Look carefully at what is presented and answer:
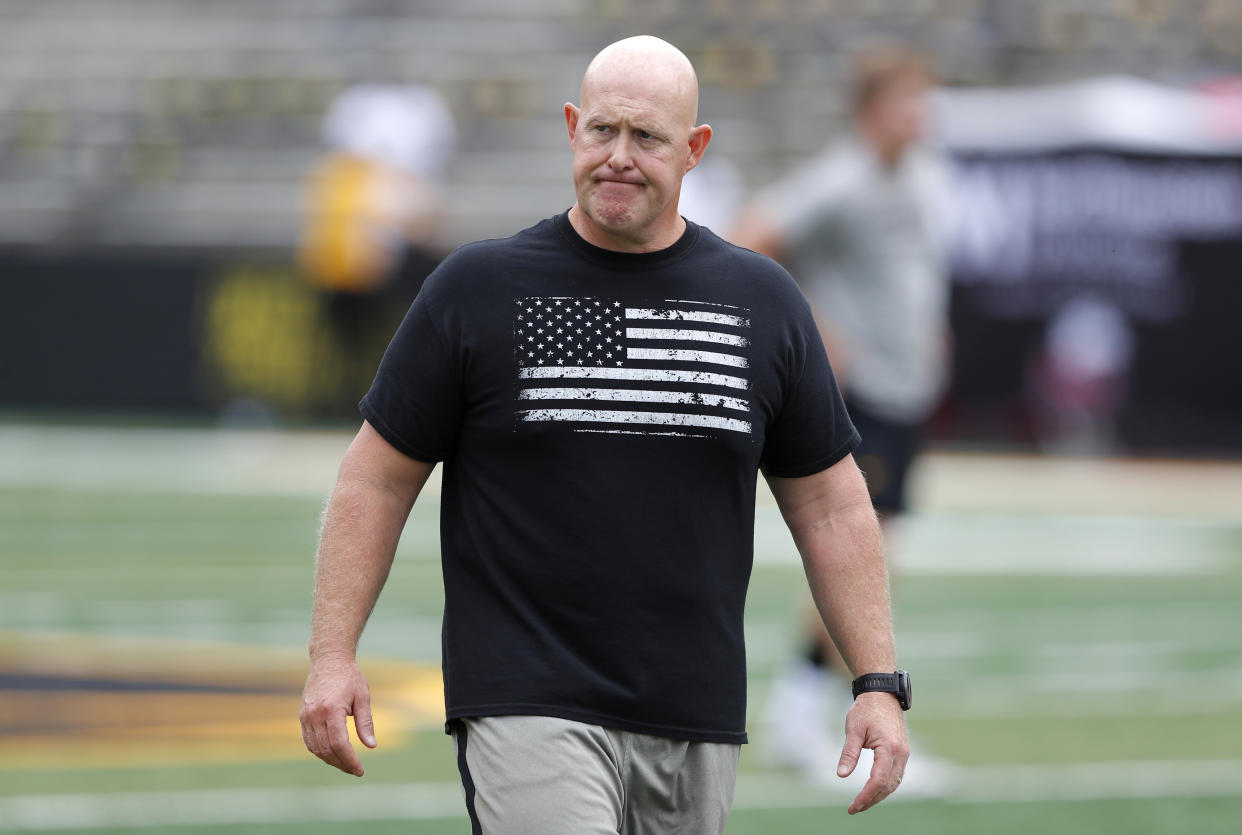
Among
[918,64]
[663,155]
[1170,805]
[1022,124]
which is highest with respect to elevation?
[1022,124]

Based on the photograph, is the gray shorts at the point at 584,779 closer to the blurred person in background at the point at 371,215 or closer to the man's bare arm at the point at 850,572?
the man's bare arm at the point at 850,572

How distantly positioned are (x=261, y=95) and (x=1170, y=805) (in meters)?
22.4

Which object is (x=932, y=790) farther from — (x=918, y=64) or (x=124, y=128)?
(x=124, y=128)

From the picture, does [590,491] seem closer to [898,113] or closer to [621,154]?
[621,154]

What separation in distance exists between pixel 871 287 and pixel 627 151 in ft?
13.7

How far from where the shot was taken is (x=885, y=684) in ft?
13.7

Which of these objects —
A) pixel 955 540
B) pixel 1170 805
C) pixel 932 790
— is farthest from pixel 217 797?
pixel 955 540

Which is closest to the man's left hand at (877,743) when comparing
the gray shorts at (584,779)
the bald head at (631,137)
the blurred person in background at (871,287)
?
the gray shorts at (584,779)

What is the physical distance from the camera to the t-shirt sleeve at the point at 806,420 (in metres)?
4.23

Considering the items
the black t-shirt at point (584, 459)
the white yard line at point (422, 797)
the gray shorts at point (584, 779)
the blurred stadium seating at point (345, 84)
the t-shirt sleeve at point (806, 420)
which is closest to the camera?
the gray shorts at point (584, 779)

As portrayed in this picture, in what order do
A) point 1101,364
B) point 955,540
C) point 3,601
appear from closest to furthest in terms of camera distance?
point 3,601
point 955,540
point 1101,364

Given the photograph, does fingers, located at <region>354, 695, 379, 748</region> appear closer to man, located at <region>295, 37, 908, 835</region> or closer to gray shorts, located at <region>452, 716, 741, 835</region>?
man, located at <region>295, 37, 908, 835</region>

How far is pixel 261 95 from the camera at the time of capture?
1114 inches

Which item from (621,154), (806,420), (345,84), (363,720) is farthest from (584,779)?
(345,84)
